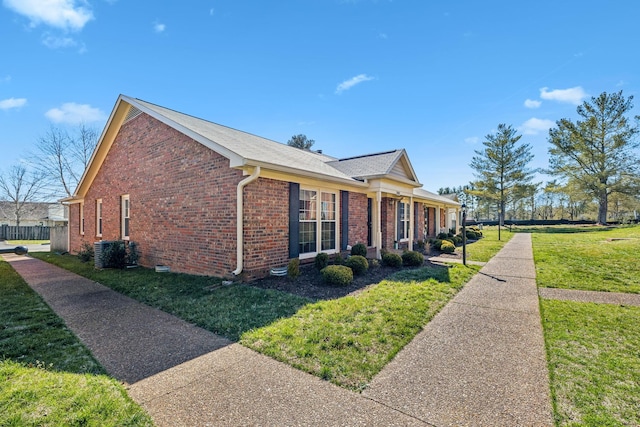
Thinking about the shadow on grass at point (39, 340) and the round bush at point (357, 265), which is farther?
the round bush at point (357, 265)

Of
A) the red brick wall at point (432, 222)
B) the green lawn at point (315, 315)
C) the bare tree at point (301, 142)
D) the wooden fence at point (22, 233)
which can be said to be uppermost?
the bare tree at point (301, 142)

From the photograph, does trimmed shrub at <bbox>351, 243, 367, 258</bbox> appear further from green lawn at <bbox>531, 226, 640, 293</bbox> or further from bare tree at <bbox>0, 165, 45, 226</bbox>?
bare tree at <bbox>0, 165, 45, 226</bbox>

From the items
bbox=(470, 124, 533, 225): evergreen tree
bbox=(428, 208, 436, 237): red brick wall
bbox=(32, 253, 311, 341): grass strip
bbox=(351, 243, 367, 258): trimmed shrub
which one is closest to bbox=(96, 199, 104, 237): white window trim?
bbox=(32, 253, 311, 341): grass strip

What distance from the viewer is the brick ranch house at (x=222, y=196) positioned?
23.5 feet

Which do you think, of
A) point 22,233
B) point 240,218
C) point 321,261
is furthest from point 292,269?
point 22,233

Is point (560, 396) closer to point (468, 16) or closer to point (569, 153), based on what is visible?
point (468, 16)

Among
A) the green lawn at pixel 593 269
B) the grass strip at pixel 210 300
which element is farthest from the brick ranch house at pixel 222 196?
the green lawn at pixel 593 269

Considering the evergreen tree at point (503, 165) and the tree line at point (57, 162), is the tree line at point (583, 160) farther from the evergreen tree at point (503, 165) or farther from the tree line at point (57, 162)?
the tree line at point (57, 162)

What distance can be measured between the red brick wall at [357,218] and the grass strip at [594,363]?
19.9ft

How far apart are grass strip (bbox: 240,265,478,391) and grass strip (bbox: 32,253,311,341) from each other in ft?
1.33

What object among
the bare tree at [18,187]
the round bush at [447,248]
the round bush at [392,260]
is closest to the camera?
the round bush at [392,260]

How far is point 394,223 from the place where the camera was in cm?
1303

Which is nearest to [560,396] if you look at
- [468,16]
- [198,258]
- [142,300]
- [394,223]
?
[142,300]

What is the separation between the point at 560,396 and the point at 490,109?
483 inches
